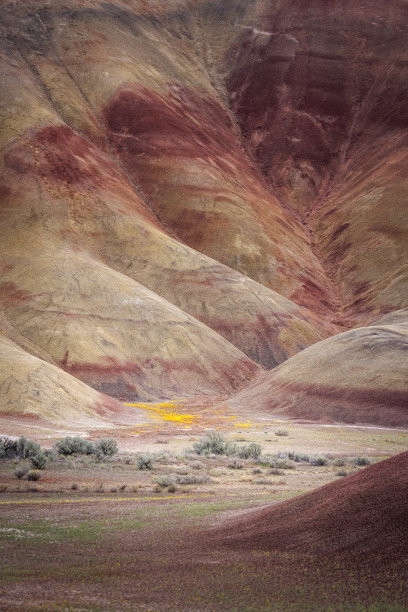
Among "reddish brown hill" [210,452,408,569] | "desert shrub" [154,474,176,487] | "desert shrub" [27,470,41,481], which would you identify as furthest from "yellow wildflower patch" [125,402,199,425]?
"reddish brown hill" [210,452,408,569]

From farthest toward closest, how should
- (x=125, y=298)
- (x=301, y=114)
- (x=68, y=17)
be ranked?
1. (x=301, y=114)
2. (x=68, y=17)
3. (x=125, y=298)

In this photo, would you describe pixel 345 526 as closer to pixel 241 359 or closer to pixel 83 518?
pixel 83 518

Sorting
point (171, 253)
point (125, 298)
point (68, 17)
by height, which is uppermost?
point (68, 17)

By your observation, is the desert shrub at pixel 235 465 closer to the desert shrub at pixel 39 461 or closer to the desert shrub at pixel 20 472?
the desert shrub at pixel 39 461

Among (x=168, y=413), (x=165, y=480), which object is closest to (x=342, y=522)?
(x=165, y=480)

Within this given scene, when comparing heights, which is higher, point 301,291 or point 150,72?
point 150,72

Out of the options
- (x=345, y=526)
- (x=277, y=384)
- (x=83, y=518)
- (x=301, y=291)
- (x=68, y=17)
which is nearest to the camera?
(x=345, y=526)

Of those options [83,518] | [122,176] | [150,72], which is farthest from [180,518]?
[150,72]
